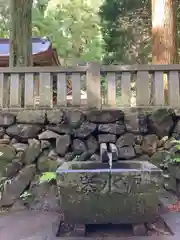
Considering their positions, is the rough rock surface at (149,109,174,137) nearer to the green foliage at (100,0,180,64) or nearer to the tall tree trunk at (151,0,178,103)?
the tall tree trunk at (151,0,178,103)

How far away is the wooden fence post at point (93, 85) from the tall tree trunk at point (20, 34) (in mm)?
1309

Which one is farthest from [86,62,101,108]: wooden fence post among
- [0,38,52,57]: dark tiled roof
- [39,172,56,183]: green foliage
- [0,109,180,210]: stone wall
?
[0,38,52,57]: dark tiled roof

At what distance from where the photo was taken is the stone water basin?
320 cm

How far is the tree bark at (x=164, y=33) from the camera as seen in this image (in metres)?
6.09

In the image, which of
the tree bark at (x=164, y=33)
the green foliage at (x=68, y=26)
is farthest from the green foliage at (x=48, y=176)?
the green foliage at (x=68, y=26)

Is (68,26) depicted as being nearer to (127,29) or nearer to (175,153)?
(127,29)

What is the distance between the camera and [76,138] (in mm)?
4660

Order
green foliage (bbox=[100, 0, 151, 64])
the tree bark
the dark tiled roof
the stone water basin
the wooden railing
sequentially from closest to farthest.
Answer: the stone water basin, the wooden railing, the tree bark, green foliage (bbox=[100, 0, 151, 64]), the dark tiled roof

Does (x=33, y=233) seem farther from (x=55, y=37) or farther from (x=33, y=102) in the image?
(x=55, y=37)

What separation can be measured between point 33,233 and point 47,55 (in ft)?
26.2

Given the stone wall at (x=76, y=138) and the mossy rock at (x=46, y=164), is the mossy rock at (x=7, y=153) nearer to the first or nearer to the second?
the stone wall at (x=76, y=138)

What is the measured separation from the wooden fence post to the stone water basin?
175 centimetres

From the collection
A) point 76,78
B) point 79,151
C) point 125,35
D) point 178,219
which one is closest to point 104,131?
point 79,151

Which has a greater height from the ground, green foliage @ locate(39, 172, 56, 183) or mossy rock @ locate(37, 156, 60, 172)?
mossy rock @ locate(37, 156, 60, 172)
